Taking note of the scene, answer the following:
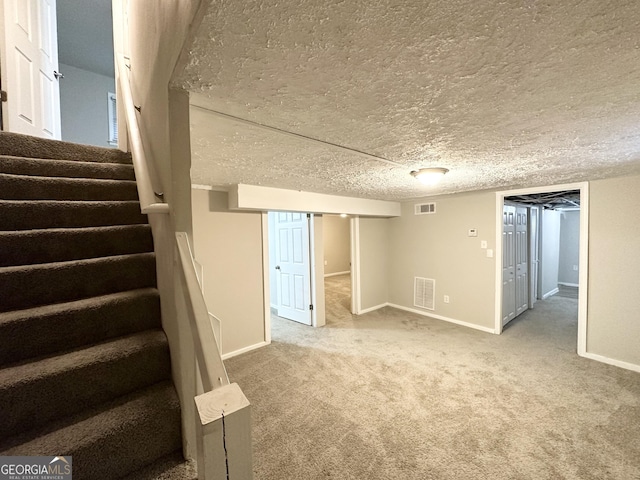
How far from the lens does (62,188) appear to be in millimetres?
1662

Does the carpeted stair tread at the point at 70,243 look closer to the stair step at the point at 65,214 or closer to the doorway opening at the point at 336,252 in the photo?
the stair step at the point at 65,214

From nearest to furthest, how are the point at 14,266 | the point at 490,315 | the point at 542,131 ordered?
the point at 14,266 < the point at 542,131 < the point at 490,315

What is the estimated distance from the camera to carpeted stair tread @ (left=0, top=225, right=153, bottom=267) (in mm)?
1325

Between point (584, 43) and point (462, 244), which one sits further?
point (462, 244)

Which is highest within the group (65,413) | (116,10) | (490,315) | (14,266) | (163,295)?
(116,10)

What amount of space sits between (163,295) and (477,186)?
11.7 feet

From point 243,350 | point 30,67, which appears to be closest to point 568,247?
point 243,350

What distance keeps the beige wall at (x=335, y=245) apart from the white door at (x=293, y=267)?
3.63 m

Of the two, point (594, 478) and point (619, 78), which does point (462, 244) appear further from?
point (619, 78)

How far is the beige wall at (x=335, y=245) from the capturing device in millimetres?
8414

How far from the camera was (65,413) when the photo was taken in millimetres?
1019

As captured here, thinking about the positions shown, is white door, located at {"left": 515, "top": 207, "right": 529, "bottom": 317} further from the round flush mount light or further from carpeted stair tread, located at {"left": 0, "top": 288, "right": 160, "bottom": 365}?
carpeted stair tread, located at {"left": 0, "top": 288, "right": 160, "bottom": 365}

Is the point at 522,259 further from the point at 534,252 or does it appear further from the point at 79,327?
the point at 79,327

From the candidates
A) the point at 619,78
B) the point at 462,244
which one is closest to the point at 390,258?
the point at 462,244
